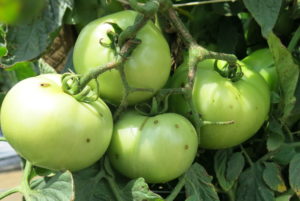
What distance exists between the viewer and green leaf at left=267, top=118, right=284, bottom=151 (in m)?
0.51

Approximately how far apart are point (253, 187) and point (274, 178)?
29 millimetres

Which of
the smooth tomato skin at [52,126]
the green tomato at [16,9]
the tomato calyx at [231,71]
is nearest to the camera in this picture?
the green tomato at [16,9]

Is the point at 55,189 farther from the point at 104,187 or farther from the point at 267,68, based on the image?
the point at 267,68

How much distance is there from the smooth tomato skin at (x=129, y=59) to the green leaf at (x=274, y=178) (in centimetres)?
19

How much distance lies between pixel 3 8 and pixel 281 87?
1.59 ft

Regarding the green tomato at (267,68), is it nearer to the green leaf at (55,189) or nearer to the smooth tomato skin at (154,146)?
the smooth tomato skin at (154,146)

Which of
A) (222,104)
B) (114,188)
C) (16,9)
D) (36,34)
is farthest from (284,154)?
(16,9)

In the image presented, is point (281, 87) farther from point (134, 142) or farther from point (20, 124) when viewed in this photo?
point (20, 124)

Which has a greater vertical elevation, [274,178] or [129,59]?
[129,59]

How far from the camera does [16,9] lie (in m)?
0.09

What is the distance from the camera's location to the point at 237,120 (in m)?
0.46

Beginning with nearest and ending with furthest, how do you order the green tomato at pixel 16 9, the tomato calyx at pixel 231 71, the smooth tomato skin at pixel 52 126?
1. the green tomato at pixel 16 9
2. the smooth tomato skin at pixel 52 126
3. the tomato calyx at pixel 231 71

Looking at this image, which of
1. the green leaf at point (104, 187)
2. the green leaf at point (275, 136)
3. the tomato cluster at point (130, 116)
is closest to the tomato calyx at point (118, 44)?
the tomato cluster at point (130, 116)

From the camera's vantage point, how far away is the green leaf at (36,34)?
436mm
